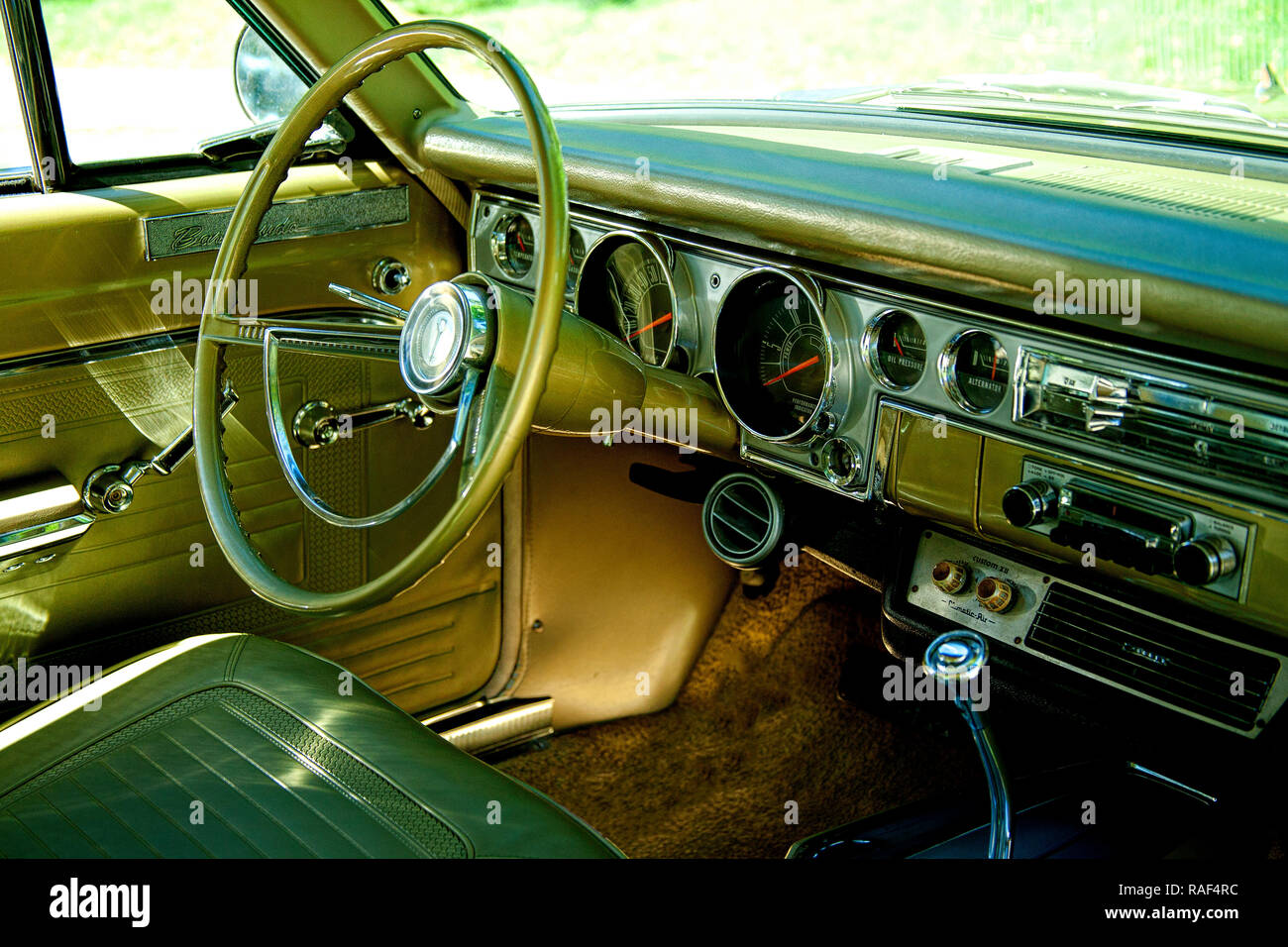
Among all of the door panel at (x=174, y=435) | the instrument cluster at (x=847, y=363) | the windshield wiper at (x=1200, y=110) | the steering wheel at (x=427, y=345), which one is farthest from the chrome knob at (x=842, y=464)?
the door panel at (x=174, y=435)

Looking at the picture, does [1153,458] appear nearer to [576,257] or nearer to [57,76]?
[576,257]

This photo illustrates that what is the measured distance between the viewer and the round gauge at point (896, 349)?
1558 millimetres

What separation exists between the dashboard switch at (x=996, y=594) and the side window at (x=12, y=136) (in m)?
1.51

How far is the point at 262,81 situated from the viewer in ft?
6.52

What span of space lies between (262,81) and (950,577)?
1.37m

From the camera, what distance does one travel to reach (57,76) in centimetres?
175

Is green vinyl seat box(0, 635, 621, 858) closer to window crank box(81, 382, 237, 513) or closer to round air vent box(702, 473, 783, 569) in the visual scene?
window crank box(81, 382, 237, 513)

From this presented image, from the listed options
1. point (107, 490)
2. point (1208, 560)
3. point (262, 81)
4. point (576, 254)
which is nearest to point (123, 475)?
point (107, 490)

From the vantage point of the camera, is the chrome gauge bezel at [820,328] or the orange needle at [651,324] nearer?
the chrome gauge bezel at [820,328]

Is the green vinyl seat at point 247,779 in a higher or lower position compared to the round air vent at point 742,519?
lower

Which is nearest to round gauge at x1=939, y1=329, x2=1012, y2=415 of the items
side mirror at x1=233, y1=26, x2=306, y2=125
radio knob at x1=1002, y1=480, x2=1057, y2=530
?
radio knob at x1=1002, y1=480, x2=1057, y2=530

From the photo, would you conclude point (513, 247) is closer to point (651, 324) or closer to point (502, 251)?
point (502, 251)

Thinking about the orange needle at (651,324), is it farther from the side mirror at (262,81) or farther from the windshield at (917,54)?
the side mirror at (262,81)
